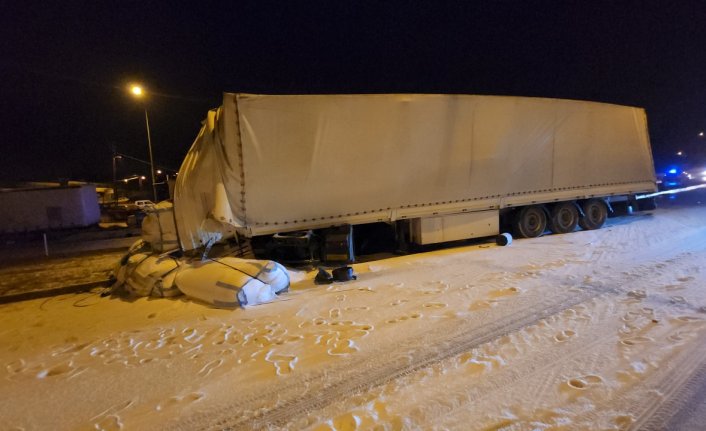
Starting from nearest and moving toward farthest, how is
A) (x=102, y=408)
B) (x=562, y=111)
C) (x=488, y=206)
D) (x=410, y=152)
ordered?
(x=102, y=408)
(x=410, y=152)
(x=488, y=206)
(x=562, y=111)

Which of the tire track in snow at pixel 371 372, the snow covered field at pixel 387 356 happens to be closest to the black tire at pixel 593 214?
the snow covered field at pixel 387 356

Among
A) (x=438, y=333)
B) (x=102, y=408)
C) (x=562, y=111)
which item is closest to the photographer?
(x=102, y=408)

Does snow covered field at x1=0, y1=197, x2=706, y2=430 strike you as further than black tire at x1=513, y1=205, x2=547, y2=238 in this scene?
No

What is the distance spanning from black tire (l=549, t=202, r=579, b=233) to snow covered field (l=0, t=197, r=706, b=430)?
4336 millimetres

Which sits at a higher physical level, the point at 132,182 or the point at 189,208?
the point at 132,182

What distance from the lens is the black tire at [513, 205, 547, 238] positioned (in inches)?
421

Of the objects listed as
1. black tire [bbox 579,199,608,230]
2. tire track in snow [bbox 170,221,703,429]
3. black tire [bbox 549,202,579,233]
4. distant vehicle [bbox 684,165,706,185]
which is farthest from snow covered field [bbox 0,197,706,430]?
distant vehicle [bbox 684,165,706,185]

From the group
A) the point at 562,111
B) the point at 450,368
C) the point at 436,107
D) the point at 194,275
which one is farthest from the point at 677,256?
the point at 194,275

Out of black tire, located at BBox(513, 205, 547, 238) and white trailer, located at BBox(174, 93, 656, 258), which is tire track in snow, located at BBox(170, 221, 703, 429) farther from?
black tire, located at BBox(513, 205, 547, 238)

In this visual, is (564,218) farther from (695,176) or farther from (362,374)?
(695,176)

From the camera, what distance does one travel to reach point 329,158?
7949mm

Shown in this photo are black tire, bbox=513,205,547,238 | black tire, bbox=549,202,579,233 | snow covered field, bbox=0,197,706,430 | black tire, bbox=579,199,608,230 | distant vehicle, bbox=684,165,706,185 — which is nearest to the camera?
snow covered field, bbox=0,197,706,430

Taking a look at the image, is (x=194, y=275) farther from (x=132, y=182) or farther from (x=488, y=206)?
(x=132, y=182)

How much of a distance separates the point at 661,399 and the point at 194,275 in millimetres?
6243
